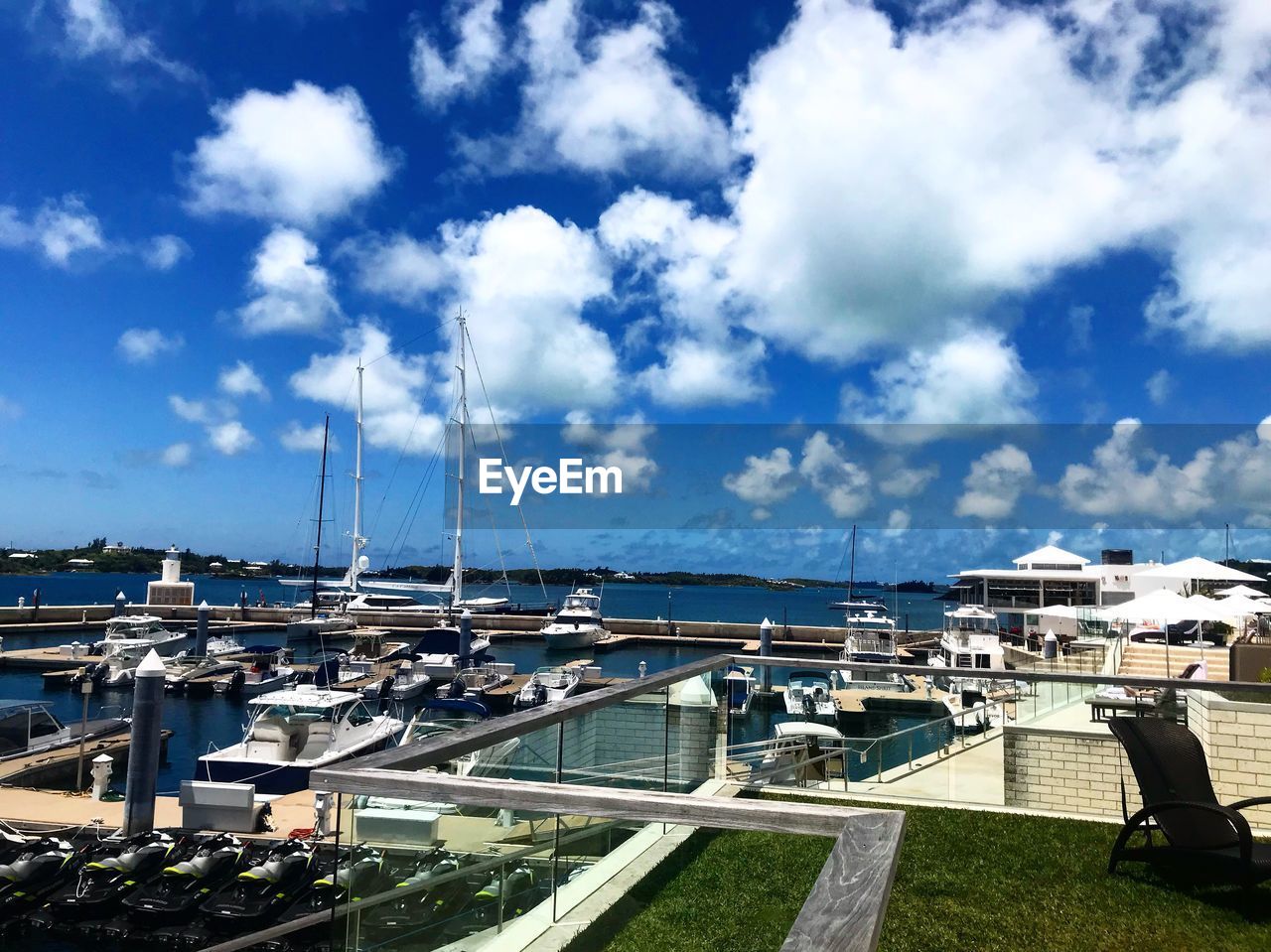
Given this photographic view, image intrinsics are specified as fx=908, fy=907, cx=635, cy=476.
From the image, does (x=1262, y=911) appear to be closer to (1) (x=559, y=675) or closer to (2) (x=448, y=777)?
(2) (x=448, y=777)

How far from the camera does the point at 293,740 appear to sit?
2136 centimetres

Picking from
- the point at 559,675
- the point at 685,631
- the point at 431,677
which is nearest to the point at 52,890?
the point at 559,675

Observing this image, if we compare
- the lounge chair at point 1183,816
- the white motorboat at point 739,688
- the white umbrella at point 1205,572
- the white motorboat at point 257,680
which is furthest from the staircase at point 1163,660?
the white motorboat at point 257,680

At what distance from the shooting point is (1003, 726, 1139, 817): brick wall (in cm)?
680

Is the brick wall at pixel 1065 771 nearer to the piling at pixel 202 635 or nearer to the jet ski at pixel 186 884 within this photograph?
the jet ski at pixel 186 884

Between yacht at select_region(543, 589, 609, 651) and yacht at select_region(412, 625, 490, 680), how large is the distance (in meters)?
11.8

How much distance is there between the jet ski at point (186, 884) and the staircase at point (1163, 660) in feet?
56.8

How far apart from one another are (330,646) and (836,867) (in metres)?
51.0

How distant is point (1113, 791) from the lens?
6824 mm

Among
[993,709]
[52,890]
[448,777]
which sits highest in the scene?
[448,777]

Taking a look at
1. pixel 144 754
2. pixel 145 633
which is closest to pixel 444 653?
pixel 145 633

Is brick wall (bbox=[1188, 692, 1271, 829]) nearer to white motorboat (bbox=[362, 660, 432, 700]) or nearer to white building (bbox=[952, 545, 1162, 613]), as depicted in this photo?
white motorboat (bbox=[362, 660, 432, 700])

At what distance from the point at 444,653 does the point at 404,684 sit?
4502 mm

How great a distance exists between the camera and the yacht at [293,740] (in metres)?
19.6
